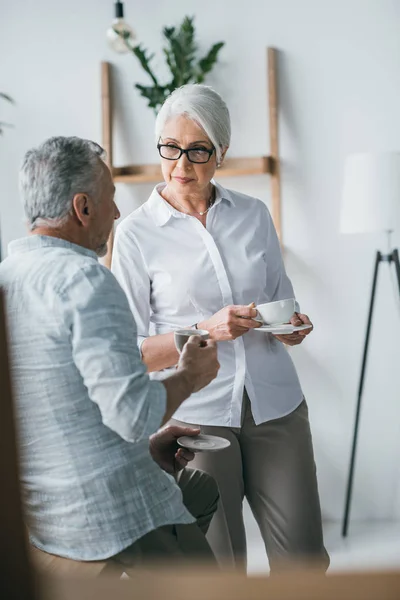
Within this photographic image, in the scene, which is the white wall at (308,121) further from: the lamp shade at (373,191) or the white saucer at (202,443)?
the white saucer at (202,443)

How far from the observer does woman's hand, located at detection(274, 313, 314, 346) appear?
1.90m

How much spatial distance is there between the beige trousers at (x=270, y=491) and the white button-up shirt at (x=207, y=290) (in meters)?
0.05

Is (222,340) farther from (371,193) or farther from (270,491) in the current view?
(371,193)

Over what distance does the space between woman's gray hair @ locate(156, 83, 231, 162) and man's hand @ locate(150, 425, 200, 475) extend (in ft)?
2.55

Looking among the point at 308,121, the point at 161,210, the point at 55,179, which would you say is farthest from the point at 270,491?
the point at 308,121

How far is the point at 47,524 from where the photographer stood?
4.27 ft

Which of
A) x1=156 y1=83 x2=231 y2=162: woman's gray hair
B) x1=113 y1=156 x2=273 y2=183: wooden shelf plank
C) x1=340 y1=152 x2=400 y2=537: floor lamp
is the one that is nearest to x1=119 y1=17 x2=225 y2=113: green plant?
x1=113 y1=156 x2=273 y2=183: wooden shelf plank

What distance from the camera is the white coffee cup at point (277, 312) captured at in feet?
5.84

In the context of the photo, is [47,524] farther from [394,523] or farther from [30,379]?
[394,523]

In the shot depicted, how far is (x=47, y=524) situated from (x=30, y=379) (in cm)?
26

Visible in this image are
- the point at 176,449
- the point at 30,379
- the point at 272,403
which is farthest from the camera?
the point at 272,403

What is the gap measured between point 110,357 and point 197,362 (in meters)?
0.25

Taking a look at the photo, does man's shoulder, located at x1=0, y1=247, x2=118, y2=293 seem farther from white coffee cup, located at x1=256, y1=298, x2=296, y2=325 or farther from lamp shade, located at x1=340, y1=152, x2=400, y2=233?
lamp shade, located at x1=340, y1=152, x2=400, y2=233

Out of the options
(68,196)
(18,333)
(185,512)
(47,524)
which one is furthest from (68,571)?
(68,196)
